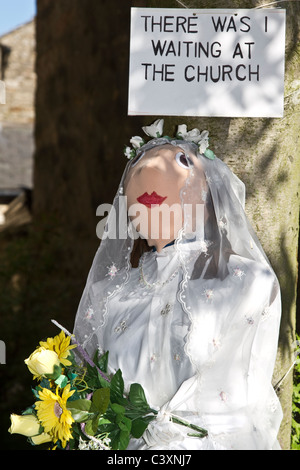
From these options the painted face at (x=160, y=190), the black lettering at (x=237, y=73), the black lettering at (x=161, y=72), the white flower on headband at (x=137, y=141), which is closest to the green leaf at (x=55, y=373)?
the painted face at (x=160, y=190)

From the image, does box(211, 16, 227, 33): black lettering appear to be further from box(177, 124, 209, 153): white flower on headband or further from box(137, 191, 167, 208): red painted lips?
box(137, 191, 167, 208): red painted lips

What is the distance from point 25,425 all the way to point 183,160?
1057 mm

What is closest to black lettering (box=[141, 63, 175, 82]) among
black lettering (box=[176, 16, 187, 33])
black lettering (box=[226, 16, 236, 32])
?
black lettering (box=[176, 16, 187, 33])

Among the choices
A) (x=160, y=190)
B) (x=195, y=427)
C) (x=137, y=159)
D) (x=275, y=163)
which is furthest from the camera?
(x=275, y=163)

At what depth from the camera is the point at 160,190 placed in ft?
7.01

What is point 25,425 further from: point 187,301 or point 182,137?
point 182,137

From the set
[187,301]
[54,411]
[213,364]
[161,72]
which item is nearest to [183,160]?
[161,72]

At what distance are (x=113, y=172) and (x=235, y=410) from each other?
4999mm

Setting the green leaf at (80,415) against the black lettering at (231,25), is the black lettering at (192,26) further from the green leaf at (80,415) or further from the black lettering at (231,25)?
the green leaf at (80,415)

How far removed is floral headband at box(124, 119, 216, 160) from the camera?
221cm

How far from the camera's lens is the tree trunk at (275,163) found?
2352 millimetres

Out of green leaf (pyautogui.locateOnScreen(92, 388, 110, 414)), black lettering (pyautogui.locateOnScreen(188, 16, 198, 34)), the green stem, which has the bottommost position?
the green stem

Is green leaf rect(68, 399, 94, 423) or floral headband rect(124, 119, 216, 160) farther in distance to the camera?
floral headband rect(124, 119, 216, 160)

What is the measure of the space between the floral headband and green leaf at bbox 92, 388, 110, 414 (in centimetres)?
88
